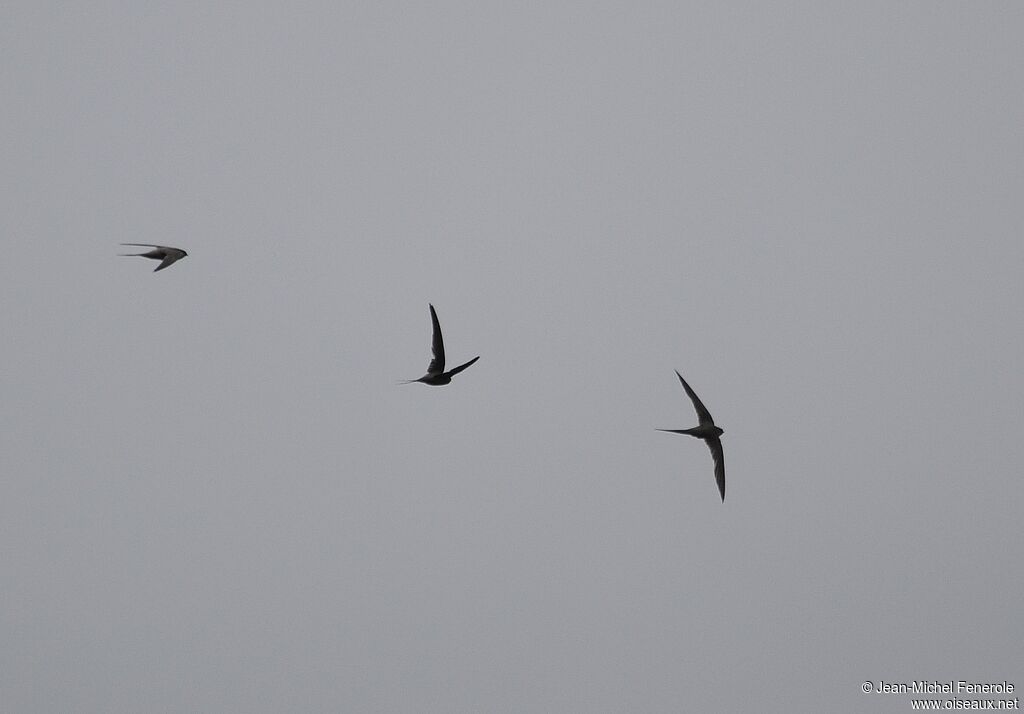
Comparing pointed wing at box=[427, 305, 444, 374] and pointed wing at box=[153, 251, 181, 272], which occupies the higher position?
pointed wing at box=[153, 251, 181, 272]

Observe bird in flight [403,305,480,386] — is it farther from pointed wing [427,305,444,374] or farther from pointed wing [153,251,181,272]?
pointed wing [153,251,181,272]

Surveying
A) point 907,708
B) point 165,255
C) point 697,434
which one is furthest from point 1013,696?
point 165,255

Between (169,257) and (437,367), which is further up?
(169,257)

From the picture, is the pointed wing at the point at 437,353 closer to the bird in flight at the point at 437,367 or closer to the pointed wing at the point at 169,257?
the bird in flight at the point at 437,367

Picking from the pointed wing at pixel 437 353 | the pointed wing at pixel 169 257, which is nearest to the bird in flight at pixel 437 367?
the pointed wing at pixel 437 353

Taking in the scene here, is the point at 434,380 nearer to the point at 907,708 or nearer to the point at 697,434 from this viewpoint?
the point at 697,434

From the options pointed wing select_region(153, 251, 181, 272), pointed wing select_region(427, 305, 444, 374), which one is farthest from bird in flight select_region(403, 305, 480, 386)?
pointed wing select_region(153, 251, 181, 272)

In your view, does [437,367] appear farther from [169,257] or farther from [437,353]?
[169,257]

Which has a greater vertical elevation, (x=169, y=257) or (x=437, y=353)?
(x=169, y=257)

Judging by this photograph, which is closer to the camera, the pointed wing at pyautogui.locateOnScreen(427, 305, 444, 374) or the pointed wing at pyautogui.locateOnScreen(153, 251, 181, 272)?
the pointed wing at pyautogui.locateOnScreen(153, 251, 181, 272)

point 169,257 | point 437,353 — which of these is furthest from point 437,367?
point 169,257

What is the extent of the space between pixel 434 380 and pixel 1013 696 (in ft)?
472

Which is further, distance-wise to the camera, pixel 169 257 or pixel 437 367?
pixel 437 367

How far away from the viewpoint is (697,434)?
47.9m
